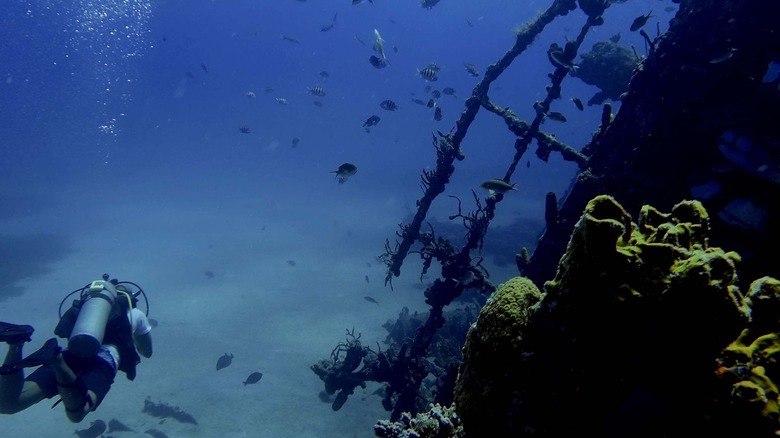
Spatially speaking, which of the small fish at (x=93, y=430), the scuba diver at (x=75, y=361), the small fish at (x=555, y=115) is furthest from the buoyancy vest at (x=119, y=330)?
the small fish at (x=555, y=115)

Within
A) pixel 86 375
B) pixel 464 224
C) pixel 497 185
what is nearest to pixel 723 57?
pixel 497 185

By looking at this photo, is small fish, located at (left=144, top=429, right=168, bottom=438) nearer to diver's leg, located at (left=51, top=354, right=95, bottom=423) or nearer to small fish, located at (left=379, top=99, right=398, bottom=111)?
diver's leg, located at (left=51, top=354, right=95, bottom=423)

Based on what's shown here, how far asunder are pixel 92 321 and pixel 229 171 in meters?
68.0

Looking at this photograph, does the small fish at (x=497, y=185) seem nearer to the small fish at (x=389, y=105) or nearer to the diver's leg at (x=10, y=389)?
the small fish at (x=389, y=105)

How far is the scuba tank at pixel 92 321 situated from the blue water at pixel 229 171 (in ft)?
17.8

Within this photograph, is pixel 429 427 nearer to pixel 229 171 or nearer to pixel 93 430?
pixel 93 430

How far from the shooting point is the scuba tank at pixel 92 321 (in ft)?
21.1

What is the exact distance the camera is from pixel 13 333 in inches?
274

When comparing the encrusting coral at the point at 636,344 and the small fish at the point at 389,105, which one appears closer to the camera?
the encrusting coral at the point at 636,344

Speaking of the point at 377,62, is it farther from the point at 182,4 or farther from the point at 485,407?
the point at 182,4

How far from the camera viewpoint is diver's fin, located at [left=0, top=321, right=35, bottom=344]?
6909 mm

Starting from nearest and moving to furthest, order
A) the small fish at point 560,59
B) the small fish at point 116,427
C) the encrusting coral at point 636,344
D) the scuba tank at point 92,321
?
the encrusting coral at point 636,344, the scuba tank at point 92,321, the small fish at point 560,59, the small fish at point 116,427

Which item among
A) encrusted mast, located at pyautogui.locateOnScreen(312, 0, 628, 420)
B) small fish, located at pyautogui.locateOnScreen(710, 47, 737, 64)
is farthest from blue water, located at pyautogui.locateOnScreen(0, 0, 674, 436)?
small fish, located at pyautogui.locateOnScreen(710, 47, 737, 64)

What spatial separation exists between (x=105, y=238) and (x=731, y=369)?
3898cm
